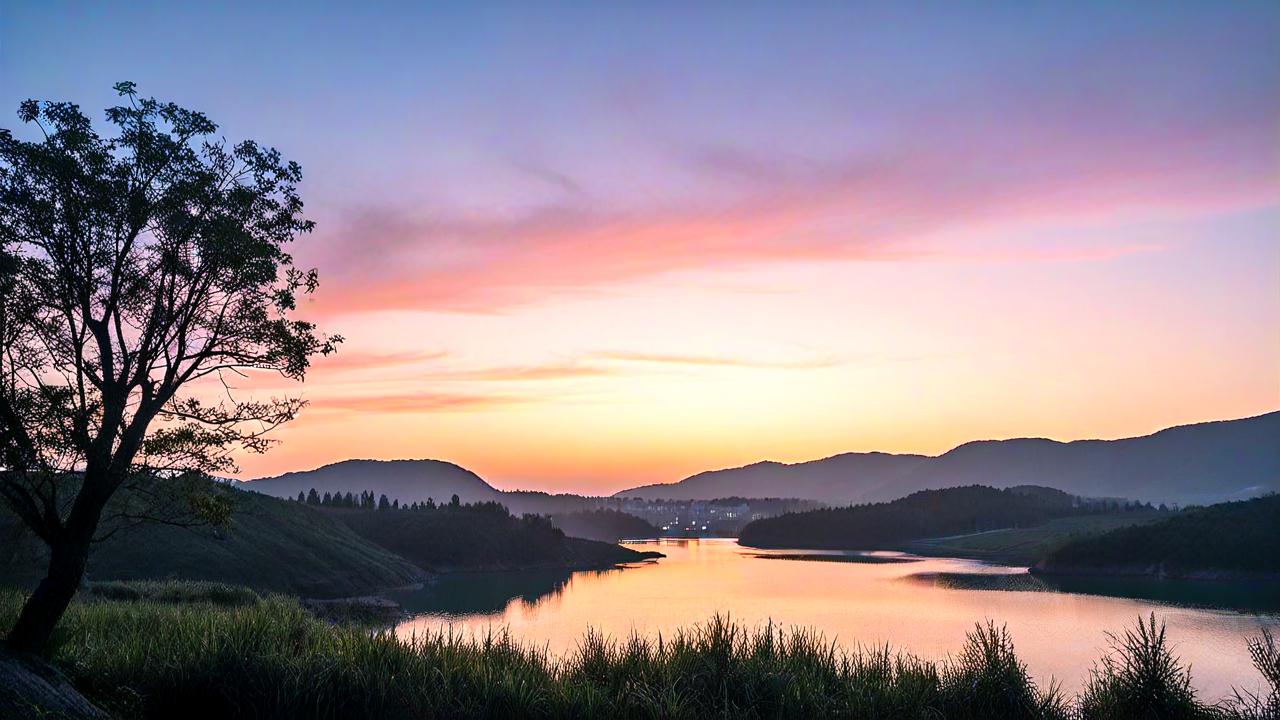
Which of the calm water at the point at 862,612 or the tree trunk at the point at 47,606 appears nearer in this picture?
the tree trunk at the point at 47,606

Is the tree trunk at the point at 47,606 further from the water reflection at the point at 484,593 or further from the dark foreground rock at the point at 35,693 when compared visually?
the water reflection at the point at 484,593

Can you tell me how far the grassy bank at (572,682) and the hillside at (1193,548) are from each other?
151101mm

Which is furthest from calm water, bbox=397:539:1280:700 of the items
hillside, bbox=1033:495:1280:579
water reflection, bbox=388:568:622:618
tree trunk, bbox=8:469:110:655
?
tree trunk, bbox=8:469:110:655

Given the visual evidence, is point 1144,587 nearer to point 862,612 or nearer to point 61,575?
point 862,612

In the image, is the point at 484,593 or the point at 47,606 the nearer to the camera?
the point at 47,606

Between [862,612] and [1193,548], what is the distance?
94757mm

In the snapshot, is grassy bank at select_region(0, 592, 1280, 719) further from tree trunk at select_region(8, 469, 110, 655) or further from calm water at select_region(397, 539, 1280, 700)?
calm water at select_region(397, 539, 1280, 700)

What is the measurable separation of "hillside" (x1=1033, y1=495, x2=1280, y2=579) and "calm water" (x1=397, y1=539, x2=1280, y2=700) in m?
13.7

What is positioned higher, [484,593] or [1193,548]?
[1193,548]

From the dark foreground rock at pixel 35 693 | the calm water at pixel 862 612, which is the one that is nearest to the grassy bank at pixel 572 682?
the dark foreground rock at pixel 35 693

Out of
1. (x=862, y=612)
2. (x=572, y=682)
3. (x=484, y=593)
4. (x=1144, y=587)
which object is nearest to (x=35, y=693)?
(x=572, y=682)

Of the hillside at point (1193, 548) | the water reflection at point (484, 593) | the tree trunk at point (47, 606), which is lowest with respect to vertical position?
the water reflection at point (484, 593)

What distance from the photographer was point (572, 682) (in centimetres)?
2094

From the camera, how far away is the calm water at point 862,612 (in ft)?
206
